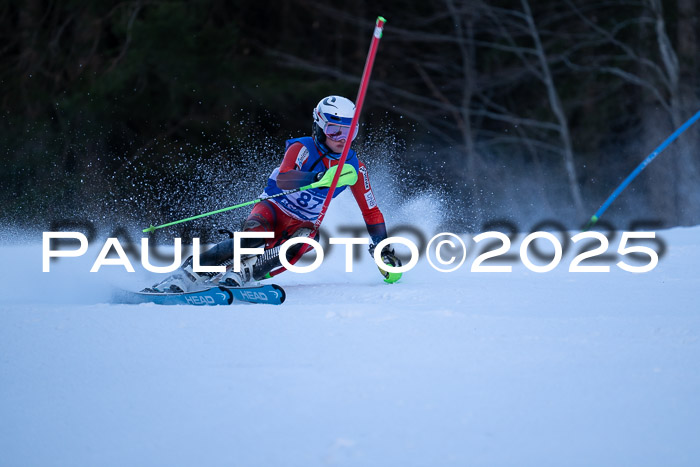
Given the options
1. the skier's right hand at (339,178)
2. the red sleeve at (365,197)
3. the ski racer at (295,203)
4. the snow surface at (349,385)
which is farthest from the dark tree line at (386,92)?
the snow surface at (349,385)

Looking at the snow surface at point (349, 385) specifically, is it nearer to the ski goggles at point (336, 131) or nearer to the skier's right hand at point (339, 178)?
the skier's right hand at point (339, 178)

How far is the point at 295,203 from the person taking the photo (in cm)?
580

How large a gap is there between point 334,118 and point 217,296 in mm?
1389

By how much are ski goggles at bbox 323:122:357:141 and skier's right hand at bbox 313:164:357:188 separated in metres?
0.19

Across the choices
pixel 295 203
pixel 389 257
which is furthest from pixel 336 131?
pixel 389 257

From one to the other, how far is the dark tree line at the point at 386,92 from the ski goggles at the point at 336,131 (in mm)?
8828

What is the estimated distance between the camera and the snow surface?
9.20ft

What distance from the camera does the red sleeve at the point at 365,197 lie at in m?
5.99

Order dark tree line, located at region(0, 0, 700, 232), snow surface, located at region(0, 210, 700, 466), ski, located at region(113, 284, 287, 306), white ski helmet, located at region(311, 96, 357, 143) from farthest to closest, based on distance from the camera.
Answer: dark tree line, located at region(0, 0, 700, 232) < white ski helmet, located at region(311, 96, 357, 143) < ski, located at region(113, 284, 287, 306) < snow surface, located at region(0, 210, 700, 466)

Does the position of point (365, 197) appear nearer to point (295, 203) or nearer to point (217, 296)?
point (295, 203)

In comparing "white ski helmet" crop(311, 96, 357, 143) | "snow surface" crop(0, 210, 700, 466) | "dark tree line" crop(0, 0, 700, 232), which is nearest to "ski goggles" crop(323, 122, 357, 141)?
"white ski helmet" crop(311, 96, 357, 143)

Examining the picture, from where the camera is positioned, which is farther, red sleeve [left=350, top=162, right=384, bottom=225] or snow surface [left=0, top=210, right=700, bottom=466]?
red sleeve [left=350, top=162, right=384, bottom=225]

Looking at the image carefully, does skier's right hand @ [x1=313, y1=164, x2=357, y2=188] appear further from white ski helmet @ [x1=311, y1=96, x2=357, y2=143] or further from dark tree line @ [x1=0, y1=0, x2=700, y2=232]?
dark tree line @ [x1=0, y1=0, x2=700, y2=232]

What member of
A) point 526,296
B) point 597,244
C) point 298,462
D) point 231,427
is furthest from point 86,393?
point 597,244
